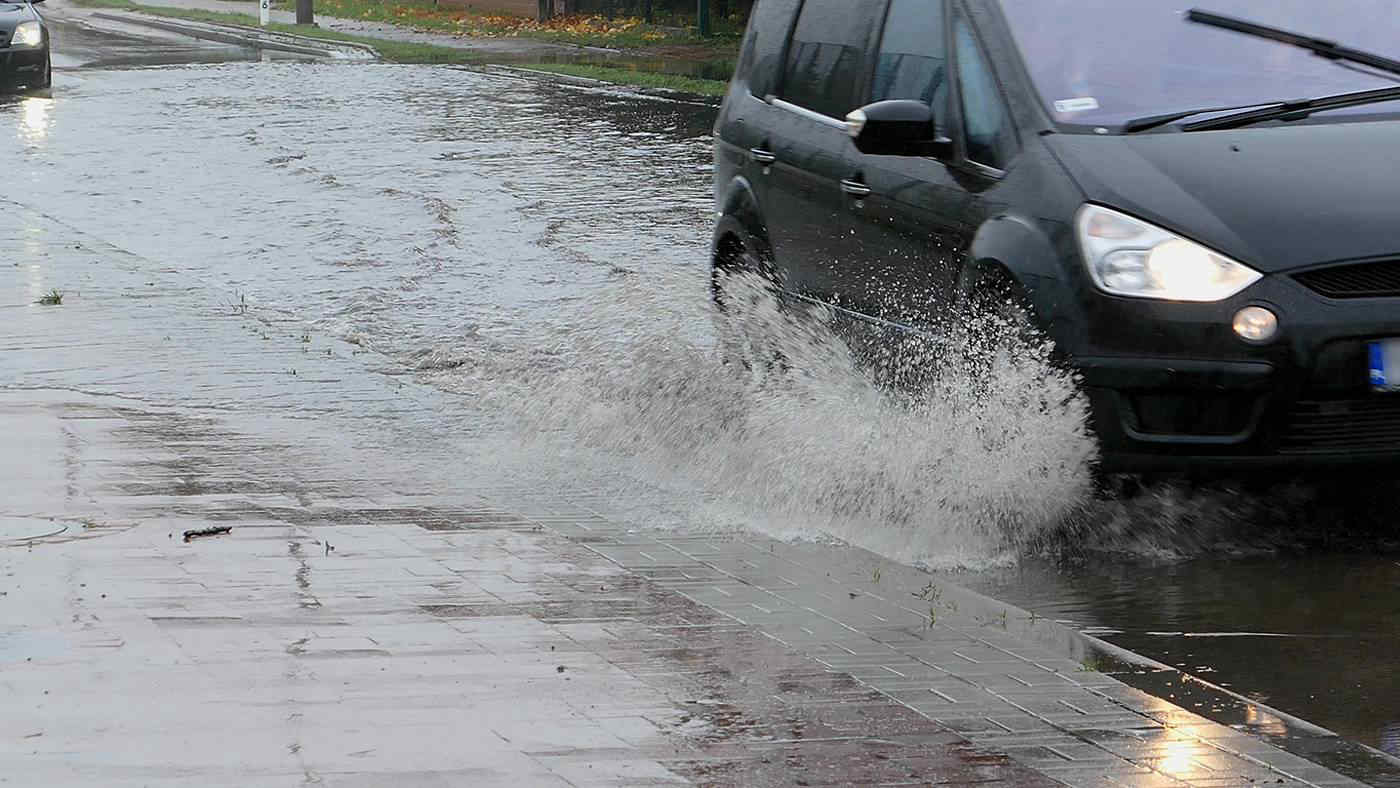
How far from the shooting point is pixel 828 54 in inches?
320

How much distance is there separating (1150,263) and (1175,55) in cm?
103

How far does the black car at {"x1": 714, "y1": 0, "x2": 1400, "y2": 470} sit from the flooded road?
29 centimetres

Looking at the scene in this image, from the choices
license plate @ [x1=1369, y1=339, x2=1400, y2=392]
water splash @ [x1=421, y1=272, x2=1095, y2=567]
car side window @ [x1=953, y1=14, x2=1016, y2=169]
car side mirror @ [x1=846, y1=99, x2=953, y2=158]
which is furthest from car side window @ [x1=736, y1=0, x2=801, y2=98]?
license plate @ [x1=1369, y1=339, x2=1400, y2=392]

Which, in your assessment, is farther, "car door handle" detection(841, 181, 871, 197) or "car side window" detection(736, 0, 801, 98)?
"car side window" detection(736, 0, 801, 98)

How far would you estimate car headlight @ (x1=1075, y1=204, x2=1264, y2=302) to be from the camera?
602 cm

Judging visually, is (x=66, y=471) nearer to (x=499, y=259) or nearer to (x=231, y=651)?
(x=231, y=651)

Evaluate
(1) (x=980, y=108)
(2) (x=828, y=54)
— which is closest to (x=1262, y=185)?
(1) (x=980, y=108)

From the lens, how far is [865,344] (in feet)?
23.9

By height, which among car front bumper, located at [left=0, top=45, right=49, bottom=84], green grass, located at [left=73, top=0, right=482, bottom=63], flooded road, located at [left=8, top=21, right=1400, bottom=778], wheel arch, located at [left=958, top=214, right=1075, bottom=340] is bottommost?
green grass, located at [left=73, top=0, right=482, bottom=63]

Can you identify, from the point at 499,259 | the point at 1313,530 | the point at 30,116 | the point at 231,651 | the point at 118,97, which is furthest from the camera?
the point at 118,97

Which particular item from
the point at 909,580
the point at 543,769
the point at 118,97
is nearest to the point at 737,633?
the point at 909,580

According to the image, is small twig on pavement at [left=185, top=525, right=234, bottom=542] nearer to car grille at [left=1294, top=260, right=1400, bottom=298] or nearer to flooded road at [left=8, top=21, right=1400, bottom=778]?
flooded road at [left=8, top=21, right=1400, bottom=778]

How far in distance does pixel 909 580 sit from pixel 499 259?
24.3 ft

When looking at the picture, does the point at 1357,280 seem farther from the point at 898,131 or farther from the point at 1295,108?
the point at 898,131
